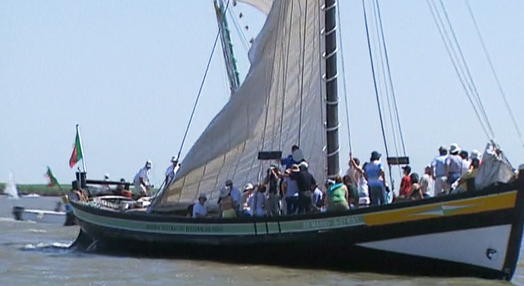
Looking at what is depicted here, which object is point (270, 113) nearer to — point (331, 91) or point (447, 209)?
point (331, 91)

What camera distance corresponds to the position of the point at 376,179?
81.1 ft

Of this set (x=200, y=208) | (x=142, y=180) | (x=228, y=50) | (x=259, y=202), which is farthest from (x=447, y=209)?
(x=228, y=50)

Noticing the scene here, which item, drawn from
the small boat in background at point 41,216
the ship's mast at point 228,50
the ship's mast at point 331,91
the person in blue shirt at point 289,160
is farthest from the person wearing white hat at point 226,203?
the small boat in background at point 41,216

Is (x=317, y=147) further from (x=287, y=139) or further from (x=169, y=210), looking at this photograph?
(x=169, y=210)

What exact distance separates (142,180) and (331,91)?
7754mm

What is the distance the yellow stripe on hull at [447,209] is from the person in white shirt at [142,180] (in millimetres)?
11014

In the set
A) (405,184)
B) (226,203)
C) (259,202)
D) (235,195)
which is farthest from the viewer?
(235,195)

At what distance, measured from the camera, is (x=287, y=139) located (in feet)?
91.6

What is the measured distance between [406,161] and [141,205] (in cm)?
813

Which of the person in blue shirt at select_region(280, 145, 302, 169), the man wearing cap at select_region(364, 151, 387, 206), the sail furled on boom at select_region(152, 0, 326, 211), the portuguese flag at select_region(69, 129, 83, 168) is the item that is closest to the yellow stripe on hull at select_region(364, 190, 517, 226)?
the man wearing cap at select_region(364, 151, 387, 206)

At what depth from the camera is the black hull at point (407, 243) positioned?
22.5 meters

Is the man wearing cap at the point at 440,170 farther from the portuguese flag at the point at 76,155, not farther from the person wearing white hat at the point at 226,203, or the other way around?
the portuguese flag at the point at 76,155

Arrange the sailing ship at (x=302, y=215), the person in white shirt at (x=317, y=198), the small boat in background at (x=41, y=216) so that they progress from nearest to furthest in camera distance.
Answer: the sailing ship at (x=302, y=215), the person in white shirt at (x=317, y=198), the small boat in background at (x=41, y=216)

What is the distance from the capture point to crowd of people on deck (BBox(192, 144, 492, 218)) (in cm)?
2436
